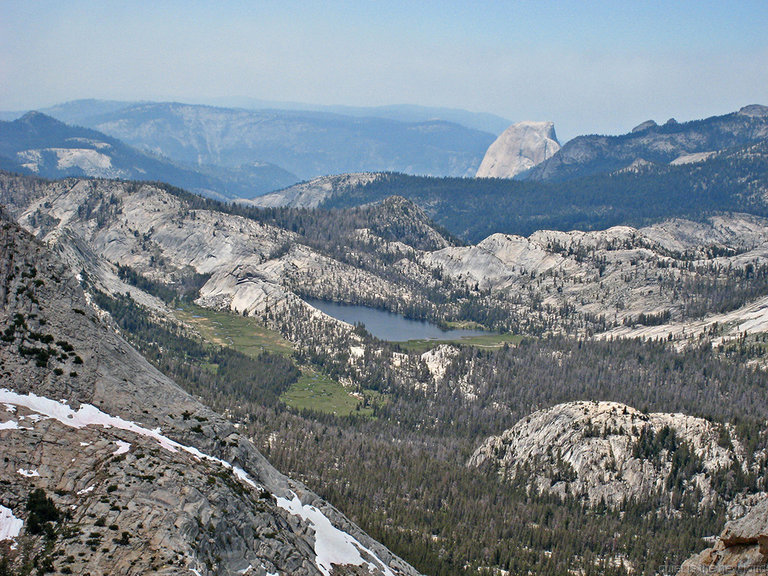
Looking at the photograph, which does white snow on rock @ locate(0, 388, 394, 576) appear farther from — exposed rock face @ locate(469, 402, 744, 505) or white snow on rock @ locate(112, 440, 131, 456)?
exposed rock face @ locate(469, 402, 744, 505)

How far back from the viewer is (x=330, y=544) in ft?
337

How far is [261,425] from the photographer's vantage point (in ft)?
602

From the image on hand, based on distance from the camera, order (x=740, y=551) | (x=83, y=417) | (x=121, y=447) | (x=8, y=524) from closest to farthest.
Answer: (x=740, y=551) < (x=8, y=524) < (x=121, y=447) < (x=83, y=417)

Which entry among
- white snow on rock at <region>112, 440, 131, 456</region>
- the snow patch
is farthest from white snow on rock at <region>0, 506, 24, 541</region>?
the snow patch

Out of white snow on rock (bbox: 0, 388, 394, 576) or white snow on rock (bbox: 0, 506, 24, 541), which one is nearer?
white snow on rock (bbox: 0, 506, 24, 541)

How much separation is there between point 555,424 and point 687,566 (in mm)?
105643

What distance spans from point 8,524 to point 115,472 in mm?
9601

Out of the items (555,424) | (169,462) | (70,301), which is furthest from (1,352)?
(555,424)

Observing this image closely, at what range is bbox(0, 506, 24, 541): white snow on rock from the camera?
70.1 metres

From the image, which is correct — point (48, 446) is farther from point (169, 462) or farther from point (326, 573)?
point (326, 573)

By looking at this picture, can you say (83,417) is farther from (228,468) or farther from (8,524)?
(8,524)

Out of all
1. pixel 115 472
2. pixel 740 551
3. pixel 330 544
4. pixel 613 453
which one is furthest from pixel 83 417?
pixel 613 453

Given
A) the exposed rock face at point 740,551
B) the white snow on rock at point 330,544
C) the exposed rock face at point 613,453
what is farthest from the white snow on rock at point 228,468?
the exposed rock face at point 613,453

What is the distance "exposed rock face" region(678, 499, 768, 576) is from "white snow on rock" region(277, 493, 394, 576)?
40.8 m
